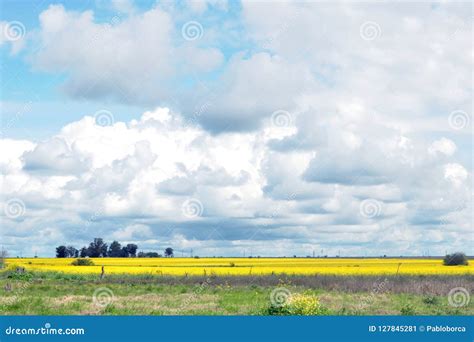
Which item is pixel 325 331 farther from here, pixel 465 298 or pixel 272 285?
pixel 272 285

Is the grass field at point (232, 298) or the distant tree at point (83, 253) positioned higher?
the distant tree at point (83, 253)

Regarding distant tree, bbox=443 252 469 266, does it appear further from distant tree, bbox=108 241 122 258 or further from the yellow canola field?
distant tree, bbox=108 241 122 258

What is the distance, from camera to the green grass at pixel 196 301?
24.2 metres

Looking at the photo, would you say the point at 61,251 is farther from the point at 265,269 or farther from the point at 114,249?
the point at 265,269

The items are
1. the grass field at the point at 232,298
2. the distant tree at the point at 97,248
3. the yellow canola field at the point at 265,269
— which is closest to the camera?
the grass field at the point at 232,298

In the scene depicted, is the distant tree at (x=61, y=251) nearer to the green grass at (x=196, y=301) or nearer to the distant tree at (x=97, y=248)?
the distant tree at (x=97, y=248)

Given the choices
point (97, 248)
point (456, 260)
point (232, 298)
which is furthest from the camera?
point (97, 248)


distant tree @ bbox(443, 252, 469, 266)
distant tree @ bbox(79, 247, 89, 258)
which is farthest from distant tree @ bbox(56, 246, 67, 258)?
distant tree @ bbox(443, 252, 469, 266)

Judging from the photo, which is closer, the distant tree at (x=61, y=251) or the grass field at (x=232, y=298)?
the grass field at (x=232, y=298)

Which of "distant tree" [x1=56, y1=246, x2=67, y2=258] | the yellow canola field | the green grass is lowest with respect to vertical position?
the green grass

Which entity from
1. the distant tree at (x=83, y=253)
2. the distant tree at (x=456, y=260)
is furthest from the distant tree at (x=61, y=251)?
the distant tree at (x=456, y=260)

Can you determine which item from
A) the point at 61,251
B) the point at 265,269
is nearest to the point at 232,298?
the point at 265,269

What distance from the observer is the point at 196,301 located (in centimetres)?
2894

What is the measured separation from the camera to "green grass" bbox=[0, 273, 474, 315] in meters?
24.2
